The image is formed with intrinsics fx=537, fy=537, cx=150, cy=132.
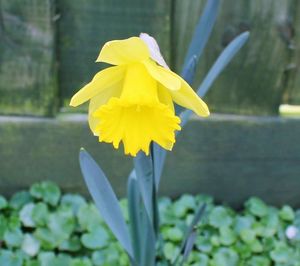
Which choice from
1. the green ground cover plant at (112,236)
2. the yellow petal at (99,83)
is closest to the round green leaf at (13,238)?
the green ground cover plant at (112,236)

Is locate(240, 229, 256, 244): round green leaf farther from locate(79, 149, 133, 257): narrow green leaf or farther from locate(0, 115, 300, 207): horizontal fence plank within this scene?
locate(79, 149, 133, 257): narrow green leaf

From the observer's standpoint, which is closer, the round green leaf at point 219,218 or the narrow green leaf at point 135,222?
the narrow green leaf at point 135,222

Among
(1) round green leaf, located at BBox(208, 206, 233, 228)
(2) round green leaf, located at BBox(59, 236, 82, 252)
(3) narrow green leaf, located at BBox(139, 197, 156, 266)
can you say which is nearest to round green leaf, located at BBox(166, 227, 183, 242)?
(1) round green leaf, located at BBox(208, 206, 233, 228)

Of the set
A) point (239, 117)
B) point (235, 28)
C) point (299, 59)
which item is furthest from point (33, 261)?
point (299, 59)

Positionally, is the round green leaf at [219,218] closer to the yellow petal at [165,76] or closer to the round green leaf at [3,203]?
the round green leaf at [3,203]

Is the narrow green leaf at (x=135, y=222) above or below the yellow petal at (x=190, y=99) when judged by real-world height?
below

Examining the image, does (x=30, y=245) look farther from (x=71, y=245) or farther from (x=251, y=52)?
(x=251, y=52)

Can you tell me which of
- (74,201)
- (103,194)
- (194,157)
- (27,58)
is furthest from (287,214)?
(27,58)
